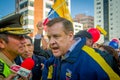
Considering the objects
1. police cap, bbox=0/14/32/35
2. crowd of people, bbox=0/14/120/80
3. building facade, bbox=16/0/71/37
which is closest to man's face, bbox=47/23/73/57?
crowd of people, bbox=0/14/120/80

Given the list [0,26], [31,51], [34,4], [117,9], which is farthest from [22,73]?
[117,9]

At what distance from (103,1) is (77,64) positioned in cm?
12199

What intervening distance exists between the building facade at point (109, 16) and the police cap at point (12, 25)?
112109mm

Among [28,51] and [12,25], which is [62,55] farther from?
[28,51]

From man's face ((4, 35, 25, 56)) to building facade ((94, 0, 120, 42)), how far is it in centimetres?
11217

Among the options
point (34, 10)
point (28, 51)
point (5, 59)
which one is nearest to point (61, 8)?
point (28, 51)

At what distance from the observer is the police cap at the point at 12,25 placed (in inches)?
123

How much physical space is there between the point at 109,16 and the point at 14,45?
389 ft

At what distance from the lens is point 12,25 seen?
3.21m

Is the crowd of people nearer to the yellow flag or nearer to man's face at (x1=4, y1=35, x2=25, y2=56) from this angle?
man's face at (x1=4, y1=35, x2=25, y2=56)

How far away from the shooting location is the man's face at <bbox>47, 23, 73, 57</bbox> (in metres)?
3.30

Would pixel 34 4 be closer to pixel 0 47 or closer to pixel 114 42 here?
pixel 114 42

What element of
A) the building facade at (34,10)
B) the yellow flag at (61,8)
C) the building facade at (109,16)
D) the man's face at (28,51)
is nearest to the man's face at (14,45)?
the man's face at (28,51)

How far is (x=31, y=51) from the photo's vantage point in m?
5.18
